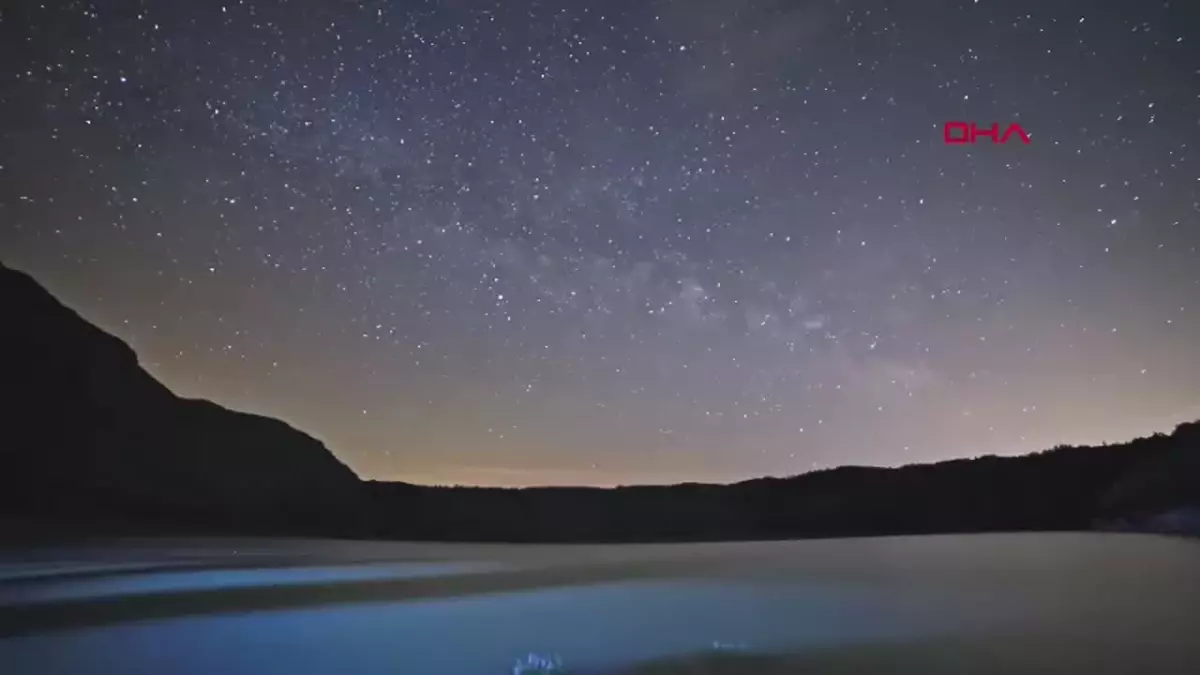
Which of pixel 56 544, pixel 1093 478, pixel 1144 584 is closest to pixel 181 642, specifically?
pixel 1144 584

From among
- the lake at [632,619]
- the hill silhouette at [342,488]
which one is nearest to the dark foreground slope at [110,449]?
the hill silhouette at [342,488]

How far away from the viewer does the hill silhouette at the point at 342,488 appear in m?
28.2

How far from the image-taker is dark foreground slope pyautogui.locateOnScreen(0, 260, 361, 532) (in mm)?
46156

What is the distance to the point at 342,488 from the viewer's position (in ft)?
226

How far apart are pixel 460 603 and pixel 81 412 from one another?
182 ft

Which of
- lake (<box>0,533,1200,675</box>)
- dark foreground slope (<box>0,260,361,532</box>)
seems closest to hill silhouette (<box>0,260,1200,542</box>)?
dark foreground slope (<box>0,260,361,532</box>)

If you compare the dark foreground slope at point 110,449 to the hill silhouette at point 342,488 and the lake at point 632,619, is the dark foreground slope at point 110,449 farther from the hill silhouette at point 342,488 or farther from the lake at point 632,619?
the lake at point 632,619

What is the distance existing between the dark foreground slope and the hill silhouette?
13cm

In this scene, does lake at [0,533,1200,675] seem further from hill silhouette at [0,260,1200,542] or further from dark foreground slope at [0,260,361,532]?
dark foreground slope at [0,260,361,532]

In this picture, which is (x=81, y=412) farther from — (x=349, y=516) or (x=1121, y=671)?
(x=1121, y=671)

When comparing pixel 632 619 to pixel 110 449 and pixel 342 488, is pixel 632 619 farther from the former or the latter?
pixel 342 488

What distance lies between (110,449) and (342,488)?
769 inches

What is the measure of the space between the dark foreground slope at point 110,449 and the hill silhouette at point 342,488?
5.2 inches

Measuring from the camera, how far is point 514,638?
18.9ft
